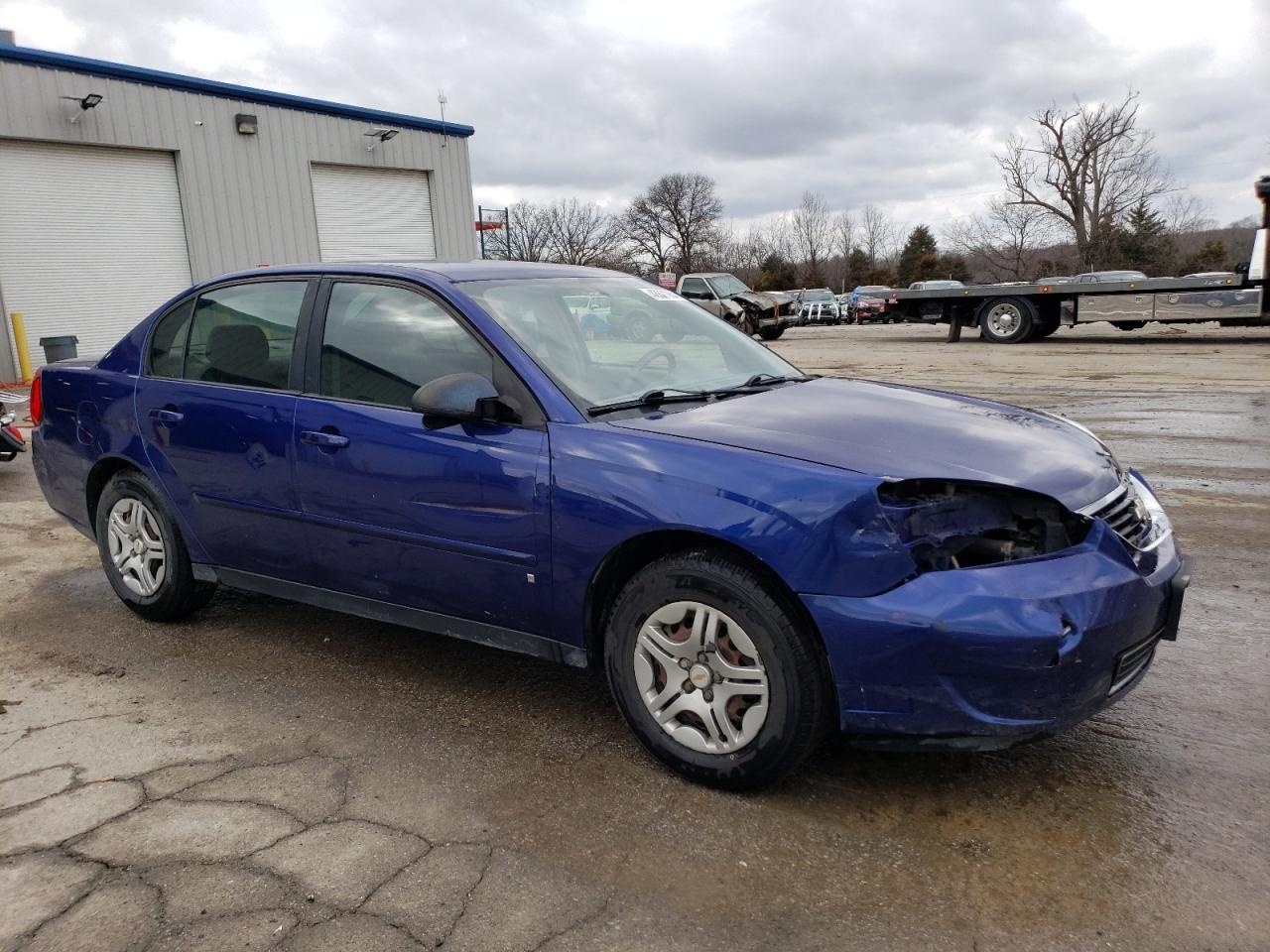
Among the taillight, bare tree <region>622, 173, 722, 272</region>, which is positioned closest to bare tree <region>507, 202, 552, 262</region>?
bare tree <region>622, 173, 722, 272</region>

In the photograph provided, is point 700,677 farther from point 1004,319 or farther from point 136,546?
point 1004,319

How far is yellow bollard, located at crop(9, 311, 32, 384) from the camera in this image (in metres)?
16.8

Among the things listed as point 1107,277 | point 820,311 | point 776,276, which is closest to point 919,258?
point 776,276

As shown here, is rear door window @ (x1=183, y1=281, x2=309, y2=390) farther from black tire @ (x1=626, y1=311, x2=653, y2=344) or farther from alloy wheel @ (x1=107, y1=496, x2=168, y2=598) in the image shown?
black tire @ (x1=626, y1=311, x2=653, y2=344)

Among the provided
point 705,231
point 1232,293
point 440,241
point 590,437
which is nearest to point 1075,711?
point 590,437

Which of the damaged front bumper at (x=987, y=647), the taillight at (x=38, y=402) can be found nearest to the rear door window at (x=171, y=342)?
the taillight at (x=38, y=402)

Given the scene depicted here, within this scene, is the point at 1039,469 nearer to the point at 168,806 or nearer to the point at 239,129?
the point at 168,806

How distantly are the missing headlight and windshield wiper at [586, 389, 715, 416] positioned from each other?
3.28 feet

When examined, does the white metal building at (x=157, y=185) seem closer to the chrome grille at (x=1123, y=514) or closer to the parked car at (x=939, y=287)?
the parked car at (x=939, y=287)

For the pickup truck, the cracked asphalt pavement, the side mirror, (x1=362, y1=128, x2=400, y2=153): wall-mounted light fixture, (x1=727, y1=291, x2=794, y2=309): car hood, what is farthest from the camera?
(x1=727, y1=291, x2=794, y2=309): car hood

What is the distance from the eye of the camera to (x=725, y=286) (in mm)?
27094

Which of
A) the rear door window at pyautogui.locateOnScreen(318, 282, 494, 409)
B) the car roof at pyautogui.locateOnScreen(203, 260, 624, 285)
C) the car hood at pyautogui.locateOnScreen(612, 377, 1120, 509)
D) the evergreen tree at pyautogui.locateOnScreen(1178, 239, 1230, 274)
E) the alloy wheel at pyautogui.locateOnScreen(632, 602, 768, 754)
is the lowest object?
the alloy wheel at pyautogui.locateOnScreen(632, 602, 768, 754)

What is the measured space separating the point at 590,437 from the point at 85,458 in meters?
2.94

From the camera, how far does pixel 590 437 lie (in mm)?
3051
